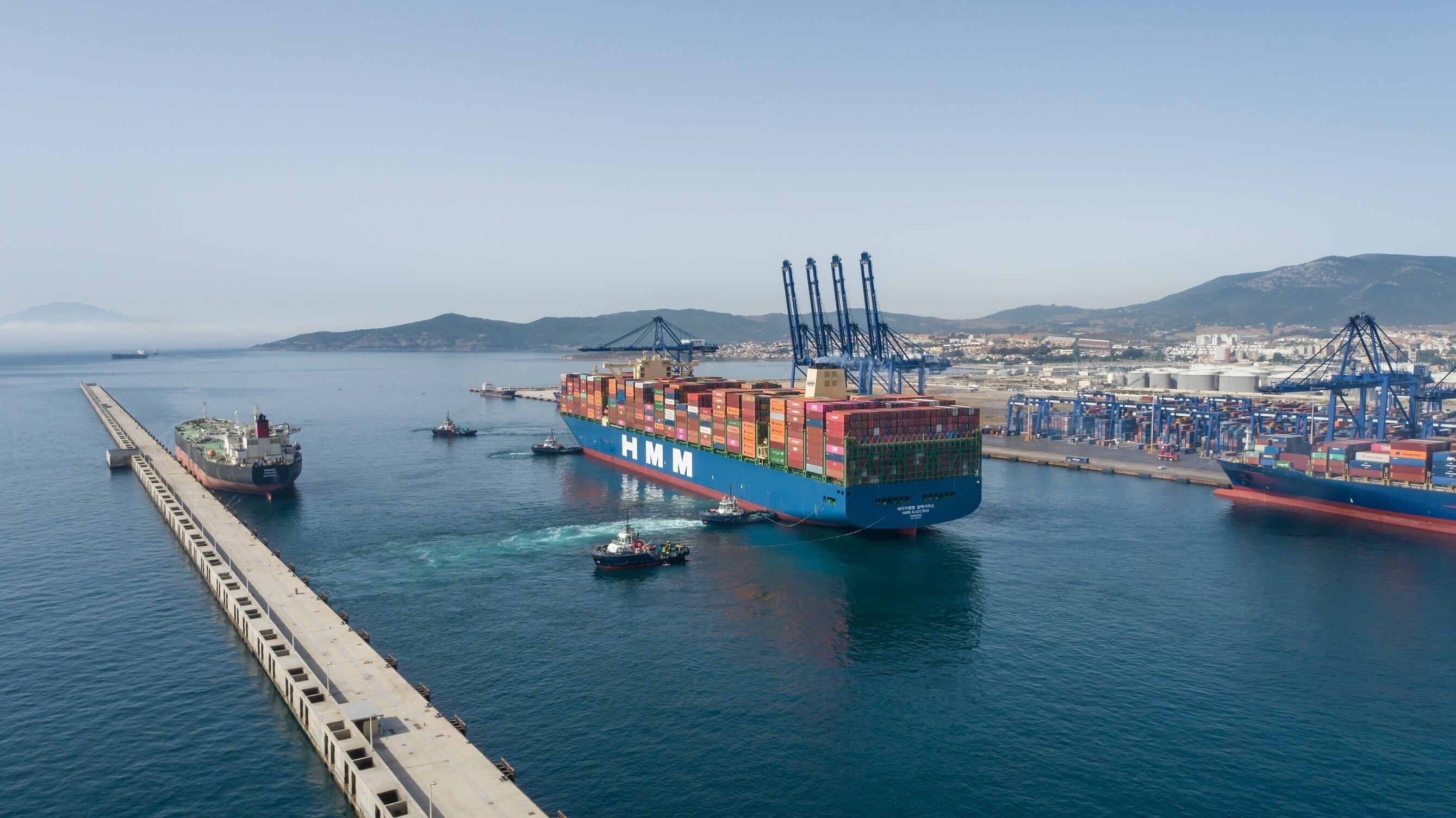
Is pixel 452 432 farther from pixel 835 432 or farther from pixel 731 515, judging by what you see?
pixel 835 432

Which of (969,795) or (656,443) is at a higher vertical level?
(656,443)

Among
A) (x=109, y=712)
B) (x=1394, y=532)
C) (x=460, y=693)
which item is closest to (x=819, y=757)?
(x=460, y=693)

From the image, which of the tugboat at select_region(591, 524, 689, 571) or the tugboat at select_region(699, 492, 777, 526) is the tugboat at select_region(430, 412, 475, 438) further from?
the tugboat at select_region(591, 524, 689, 571)

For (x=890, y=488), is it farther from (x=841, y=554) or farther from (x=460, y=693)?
(x=460, y=693)

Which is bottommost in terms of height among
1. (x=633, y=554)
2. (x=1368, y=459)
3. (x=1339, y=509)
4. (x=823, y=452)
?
(x=1339, y=509)

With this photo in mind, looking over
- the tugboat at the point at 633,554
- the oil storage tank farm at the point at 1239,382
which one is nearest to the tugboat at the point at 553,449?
the tugboat at the point at 633,554

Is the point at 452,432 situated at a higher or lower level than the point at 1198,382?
lower

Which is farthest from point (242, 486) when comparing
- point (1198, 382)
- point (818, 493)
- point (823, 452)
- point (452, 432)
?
point (1198, 382)

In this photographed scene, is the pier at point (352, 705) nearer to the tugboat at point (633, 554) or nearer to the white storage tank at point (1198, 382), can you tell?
the tugboat at point (633, 554)
